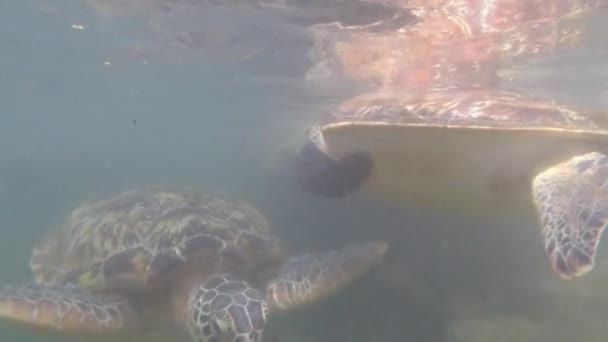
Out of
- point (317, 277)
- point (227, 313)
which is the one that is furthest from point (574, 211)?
point (227, 313)

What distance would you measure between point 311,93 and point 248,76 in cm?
224

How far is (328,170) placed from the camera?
7.29 m

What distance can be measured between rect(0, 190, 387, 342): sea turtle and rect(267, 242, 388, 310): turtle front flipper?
1 cm

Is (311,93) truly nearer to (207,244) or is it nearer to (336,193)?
(336,193)

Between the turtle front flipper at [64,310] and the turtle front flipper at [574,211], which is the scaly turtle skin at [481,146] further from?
the turtle front flipper at [64,310]

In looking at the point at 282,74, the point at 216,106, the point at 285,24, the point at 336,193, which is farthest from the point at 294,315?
the point at 216,106

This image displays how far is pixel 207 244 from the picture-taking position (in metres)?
5.47

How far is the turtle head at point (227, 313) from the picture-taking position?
4031mm

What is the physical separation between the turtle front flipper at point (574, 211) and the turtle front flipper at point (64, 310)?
4025 millimetres

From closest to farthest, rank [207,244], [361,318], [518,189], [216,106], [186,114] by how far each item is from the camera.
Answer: [207,244] < [518,189] < [361,318] < [216,106] < [186,114]

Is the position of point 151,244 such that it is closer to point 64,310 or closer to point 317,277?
point 64,310

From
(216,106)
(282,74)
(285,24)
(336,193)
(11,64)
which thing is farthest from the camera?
(216,106)

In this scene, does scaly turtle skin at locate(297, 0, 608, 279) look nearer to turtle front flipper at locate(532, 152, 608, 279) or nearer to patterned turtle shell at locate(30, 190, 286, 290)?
turtle front flipper at locate(532, 152, 608, 279)

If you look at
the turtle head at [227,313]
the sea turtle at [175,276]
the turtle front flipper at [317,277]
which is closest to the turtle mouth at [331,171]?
the sea turtle at [175,276]
